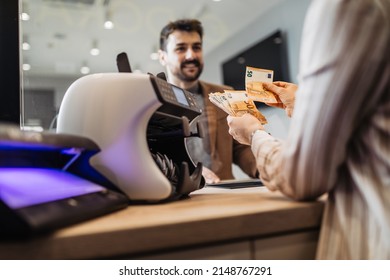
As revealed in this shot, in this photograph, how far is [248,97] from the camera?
3.23ft

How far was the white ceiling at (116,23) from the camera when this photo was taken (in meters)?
3.85

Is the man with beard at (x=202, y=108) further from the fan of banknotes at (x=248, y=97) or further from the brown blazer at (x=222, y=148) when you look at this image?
the fan of banknotes at (x=248, y=97)

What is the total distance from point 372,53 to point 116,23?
13.4ft

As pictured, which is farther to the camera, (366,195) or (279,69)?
(279,69)

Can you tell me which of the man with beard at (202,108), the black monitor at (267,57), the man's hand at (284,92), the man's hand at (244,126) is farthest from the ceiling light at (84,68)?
the man's hand at (244,126)

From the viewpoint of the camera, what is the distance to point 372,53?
1.79ft

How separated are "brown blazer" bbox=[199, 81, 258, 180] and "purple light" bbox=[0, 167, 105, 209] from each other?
5.19ft

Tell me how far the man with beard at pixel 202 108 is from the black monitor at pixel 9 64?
3.88ft

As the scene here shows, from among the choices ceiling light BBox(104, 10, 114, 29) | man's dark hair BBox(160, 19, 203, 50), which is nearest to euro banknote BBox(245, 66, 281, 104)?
man's dark hair BBox(160, 19, 203, 50)

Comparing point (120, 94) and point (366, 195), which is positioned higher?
point (120, 94)

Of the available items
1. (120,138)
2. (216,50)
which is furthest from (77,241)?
(216,50)

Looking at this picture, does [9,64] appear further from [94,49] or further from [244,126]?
[94,49]

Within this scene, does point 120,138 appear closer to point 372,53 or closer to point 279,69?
point 372,53
